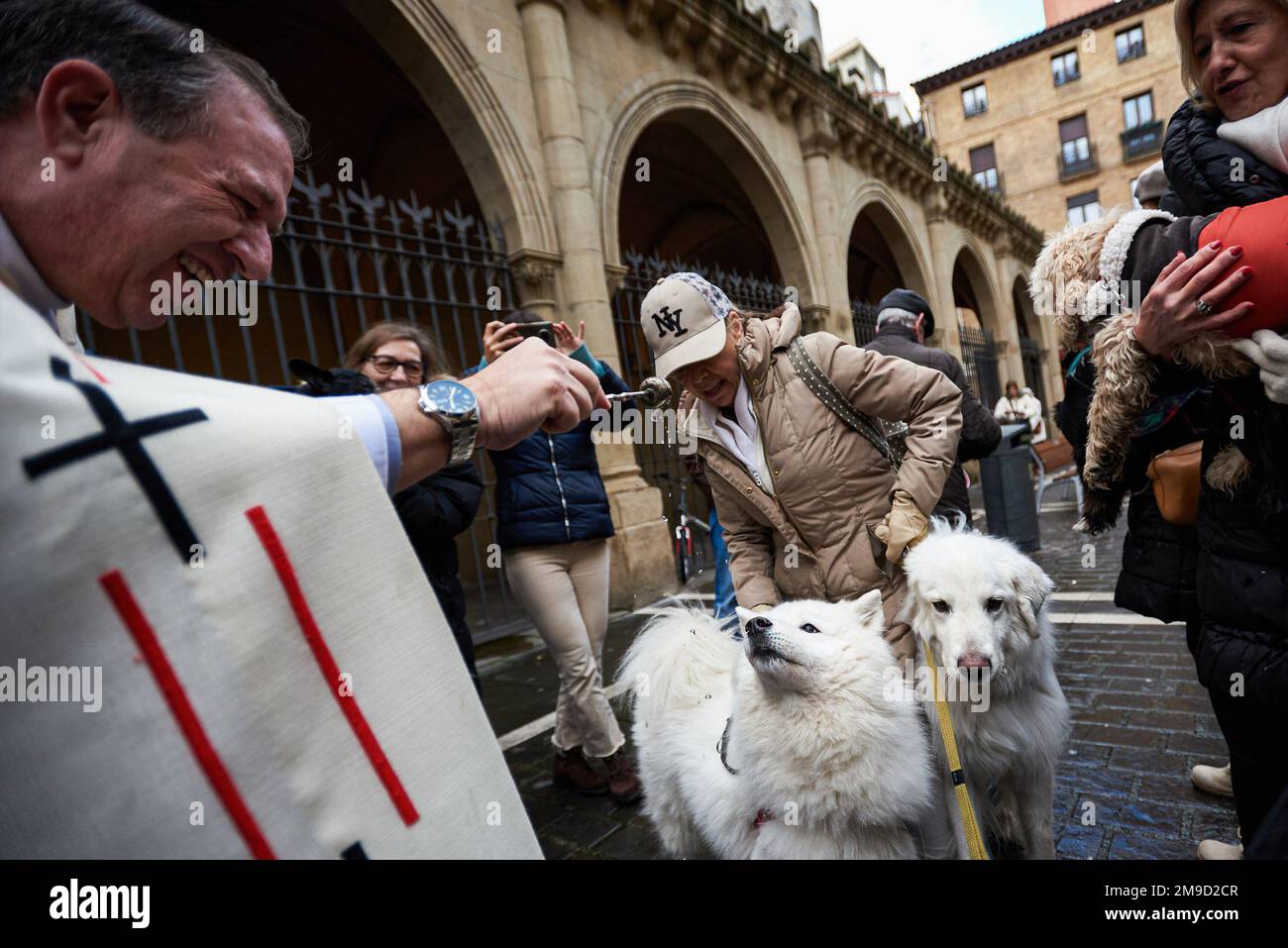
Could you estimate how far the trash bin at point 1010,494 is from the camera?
6.60 m

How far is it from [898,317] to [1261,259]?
2.98m

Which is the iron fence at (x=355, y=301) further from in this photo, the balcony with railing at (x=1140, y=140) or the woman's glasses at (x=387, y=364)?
the balcony with railing at (x=1140, y=140)

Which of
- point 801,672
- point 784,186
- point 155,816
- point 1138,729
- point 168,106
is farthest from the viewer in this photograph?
point 784,186

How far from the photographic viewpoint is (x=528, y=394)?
1008 mm

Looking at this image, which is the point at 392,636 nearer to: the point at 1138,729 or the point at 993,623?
the point at 993,623

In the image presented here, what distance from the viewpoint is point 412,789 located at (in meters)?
0.69

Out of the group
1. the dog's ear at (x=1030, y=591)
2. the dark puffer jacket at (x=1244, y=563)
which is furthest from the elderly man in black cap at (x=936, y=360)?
the dark puffer jacket at (x=1244, y=563)

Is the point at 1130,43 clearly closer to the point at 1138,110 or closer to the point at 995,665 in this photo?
the point at 1138,110

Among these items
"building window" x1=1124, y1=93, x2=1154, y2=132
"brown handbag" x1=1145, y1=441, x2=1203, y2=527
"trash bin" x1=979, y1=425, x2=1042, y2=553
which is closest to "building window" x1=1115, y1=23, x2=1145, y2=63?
"building window" x1=1124, y1=93, x2=1154, y2=132

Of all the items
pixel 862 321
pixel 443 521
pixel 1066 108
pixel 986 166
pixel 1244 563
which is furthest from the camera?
pixel 986 166

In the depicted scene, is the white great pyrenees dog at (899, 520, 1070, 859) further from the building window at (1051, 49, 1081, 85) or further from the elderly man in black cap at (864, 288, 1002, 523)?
the building window at (1051, 49, 1081, 85)

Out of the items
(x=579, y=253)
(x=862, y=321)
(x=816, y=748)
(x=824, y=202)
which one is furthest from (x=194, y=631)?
(x=862, y=321)
